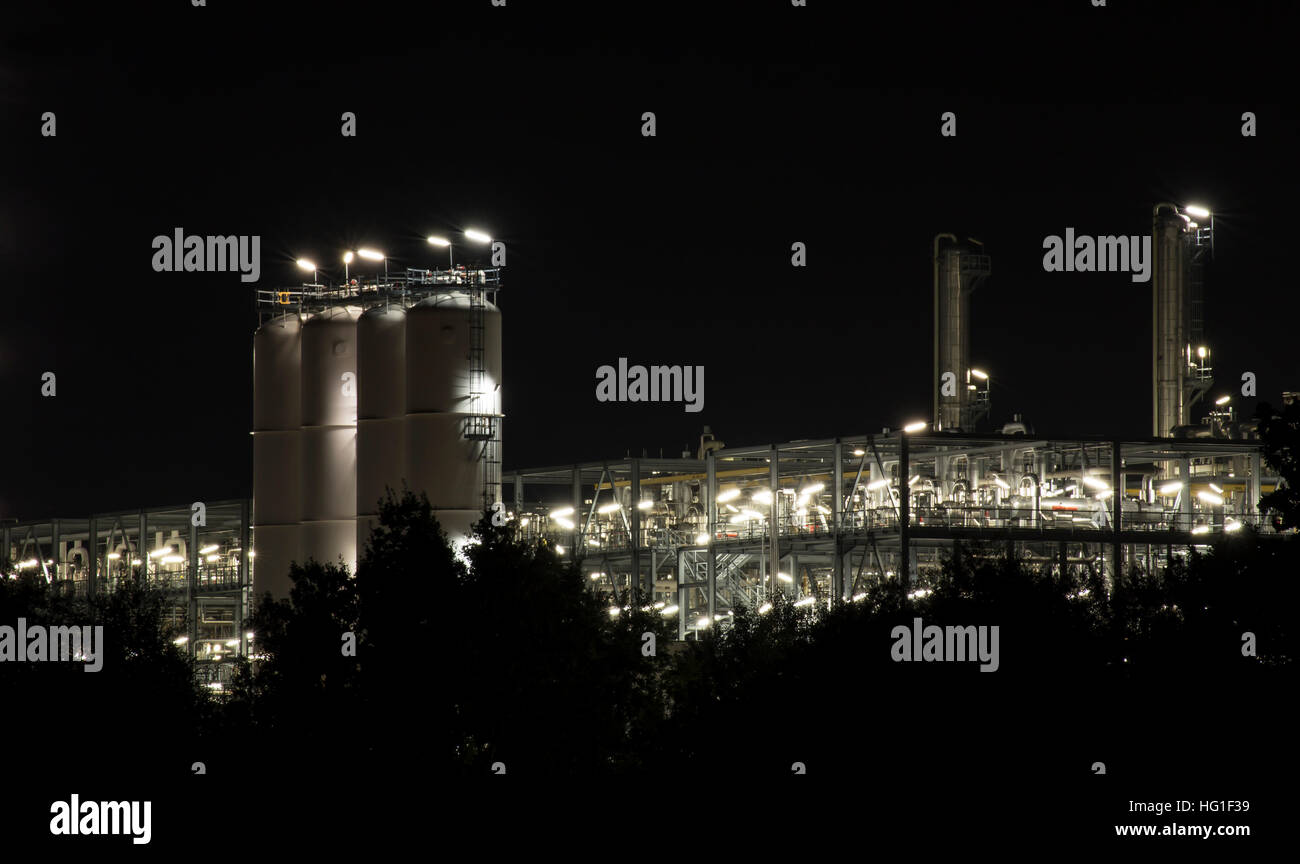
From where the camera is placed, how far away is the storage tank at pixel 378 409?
61.9 metres

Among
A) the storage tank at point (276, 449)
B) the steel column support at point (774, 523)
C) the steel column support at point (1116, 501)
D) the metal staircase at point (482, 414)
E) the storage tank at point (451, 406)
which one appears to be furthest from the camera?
the storage tank at point (276, 449)

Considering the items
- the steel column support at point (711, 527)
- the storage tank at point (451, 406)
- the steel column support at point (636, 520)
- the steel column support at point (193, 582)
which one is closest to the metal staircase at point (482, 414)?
the storage tank at point (451, 406)

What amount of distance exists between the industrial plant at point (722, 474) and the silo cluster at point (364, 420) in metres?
0.07

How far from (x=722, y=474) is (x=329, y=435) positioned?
47.0ft

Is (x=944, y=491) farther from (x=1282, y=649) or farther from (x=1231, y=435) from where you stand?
(x=1282, y=649)

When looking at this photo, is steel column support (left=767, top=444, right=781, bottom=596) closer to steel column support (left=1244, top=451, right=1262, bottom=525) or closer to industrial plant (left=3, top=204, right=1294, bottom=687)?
industrial plant (left=3, top=204, right=1294, bottom=687)

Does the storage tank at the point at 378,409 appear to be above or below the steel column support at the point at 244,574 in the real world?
above

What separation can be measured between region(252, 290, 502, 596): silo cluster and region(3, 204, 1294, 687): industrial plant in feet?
0.24

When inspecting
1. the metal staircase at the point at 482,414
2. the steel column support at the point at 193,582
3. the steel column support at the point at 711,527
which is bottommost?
the steel column support at the point at 193,582

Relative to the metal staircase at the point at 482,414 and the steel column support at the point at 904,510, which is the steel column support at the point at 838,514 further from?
the metal staircase at the point at 482,414

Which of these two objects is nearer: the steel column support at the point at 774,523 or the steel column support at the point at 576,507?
the steel column support at the point at 774,523

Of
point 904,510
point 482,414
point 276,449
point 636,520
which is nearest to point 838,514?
point 904,510

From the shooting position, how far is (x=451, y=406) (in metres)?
60.8
